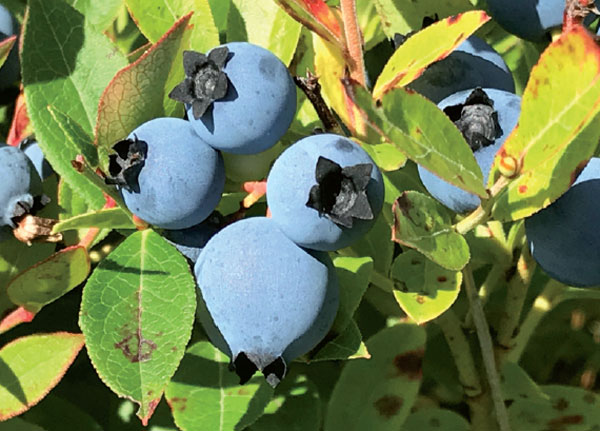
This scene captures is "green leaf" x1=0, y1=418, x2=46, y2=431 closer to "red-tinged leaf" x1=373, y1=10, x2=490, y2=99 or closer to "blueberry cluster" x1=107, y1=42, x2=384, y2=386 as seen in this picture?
"blueberry cluster" x1=107, y1=42, x2=384, y2=386

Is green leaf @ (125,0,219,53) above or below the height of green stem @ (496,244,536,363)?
above

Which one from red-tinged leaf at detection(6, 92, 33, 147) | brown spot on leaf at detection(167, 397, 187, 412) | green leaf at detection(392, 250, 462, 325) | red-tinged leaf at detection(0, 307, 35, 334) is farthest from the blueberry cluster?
red-tinged leaf at detection(6, 92, 33, 147)

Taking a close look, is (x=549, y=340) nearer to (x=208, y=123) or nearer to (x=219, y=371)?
(x=219, y=371)

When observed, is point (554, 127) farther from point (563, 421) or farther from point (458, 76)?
point (563, 421)

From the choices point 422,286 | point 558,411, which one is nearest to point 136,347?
point 422,286

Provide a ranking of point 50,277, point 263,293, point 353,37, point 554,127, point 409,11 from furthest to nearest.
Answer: point 409,11 → point 50,277 → point 353,37 → point 263,293 → point 554,127
